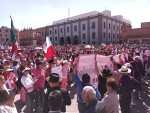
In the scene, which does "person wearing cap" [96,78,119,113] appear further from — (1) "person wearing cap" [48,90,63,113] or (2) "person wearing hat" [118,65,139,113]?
(2) "person wearing hat" [118,65,139,113]

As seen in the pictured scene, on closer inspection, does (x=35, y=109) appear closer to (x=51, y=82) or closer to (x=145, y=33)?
(x=51, y=82)

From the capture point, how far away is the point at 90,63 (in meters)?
10.6

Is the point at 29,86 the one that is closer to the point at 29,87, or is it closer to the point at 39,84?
the point at 29,87

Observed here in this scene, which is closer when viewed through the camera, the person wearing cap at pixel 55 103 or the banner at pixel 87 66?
the person wearing cap at pixel 55 103

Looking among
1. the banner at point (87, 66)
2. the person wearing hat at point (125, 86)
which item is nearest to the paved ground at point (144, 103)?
the person wearing hat at point (125, 86)

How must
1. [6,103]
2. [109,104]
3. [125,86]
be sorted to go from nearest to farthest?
1. [6,103]
2. [109,104]
3. [125,86]

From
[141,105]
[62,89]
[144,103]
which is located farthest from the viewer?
[144,103]

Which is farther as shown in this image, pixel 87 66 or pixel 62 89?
pixel 87 66

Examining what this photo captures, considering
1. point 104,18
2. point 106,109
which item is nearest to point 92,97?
point 106,109

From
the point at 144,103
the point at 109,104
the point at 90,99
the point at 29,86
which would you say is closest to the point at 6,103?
the point at 90,99

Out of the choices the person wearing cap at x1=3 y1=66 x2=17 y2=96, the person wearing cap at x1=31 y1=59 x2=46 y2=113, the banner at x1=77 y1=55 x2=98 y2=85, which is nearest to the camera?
the banner at x1=77 y1=55 x2=98 y2=85

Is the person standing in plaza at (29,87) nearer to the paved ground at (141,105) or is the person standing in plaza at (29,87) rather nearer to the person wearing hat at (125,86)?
the paved ground at (141,105)

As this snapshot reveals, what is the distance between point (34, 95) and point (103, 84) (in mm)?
1907

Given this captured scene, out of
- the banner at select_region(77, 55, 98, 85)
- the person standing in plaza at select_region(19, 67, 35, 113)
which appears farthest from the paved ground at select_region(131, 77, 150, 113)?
the person standing in plaza at select_region(19, 67, 35, 113)
